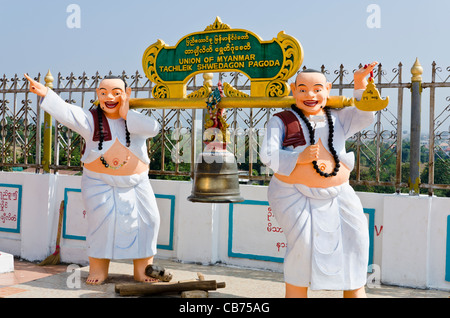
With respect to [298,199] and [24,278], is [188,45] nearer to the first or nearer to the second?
[298,199]

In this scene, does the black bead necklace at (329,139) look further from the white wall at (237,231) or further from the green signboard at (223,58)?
the white wall at (237,231)

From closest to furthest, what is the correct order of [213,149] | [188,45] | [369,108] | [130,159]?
[369,108], [213,149], [188,45], [130,159]

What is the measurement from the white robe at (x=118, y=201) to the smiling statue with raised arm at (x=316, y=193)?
1.54 metres

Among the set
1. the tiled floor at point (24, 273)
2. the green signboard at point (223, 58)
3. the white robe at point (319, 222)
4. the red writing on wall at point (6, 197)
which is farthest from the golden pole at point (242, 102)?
the red writing on wall at point (6, 197)

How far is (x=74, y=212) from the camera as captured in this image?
6777 millimetres

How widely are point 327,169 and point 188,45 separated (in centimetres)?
176

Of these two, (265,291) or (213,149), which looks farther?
(265,291)

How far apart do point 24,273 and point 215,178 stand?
137 inches

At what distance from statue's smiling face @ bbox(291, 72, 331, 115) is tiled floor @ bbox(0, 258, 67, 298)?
10.5ft

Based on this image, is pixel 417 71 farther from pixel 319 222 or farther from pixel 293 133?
pixel 319 222

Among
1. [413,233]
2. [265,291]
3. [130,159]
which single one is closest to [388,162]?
[413,233]

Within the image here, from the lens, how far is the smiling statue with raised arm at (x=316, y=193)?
3725 millimetres

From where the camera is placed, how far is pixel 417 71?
5305 mm

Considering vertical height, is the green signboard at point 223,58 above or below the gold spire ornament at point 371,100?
above
